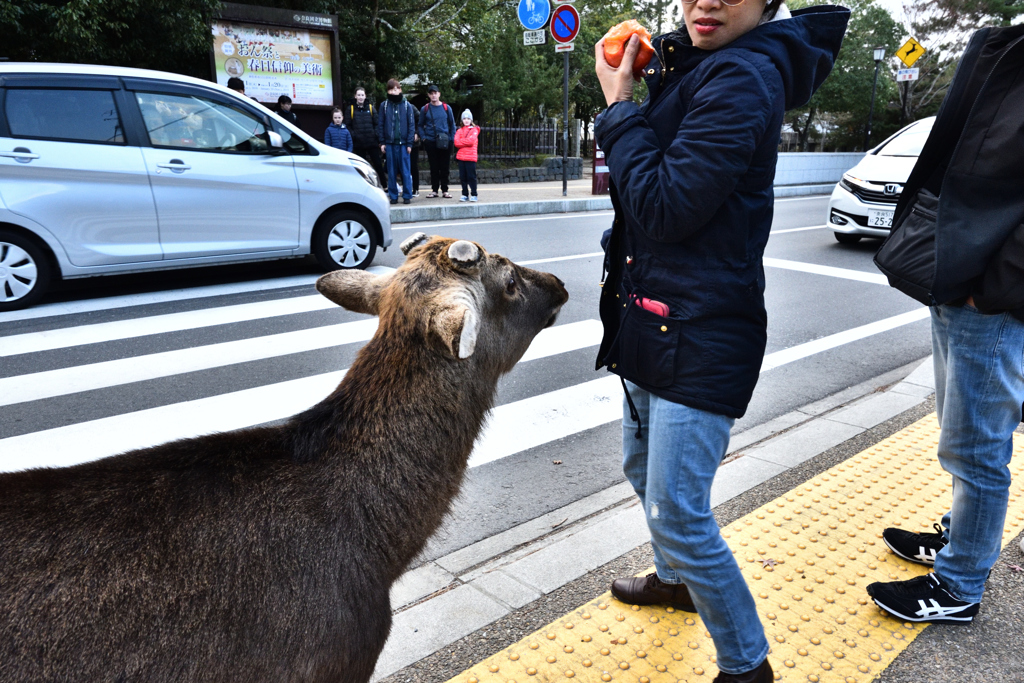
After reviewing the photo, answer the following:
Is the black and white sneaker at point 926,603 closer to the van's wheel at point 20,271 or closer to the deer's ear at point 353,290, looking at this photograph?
the deer's ear at point 353,290

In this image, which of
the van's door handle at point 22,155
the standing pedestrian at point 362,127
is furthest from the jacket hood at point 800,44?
the standing pedestrian at point 362,127

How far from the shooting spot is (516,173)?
950 inches

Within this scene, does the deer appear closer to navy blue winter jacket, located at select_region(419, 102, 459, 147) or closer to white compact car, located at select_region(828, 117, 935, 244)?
white compact car, located at select_region(828, 117, 935, 244)

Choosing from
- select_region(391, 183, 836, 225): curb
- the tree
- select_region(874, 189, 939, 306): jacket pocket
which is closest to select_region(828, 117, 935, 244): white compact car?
select_region(391, 183, 836, 225): curb

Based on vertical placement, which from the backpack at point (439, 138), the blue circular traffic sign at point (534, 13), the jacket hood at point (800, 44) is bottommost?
the jacket hood at point (800, 44)

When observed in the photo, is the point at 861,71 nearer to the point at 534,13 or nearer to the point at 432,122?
the point at 534,13

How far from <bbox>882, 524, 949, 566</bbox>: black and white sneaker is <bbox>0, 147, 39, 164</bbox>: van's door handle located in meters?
7.64

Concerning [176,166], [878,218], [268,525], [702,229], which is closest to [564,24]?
[878,218]

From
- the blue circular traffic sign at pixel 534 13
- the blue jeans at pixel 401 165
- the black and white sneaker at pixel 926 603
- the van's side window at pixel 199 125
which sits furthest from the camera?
the blue circular traffic sign at pixel 534 13

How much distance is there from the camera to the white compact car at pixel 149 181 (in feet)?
23.1

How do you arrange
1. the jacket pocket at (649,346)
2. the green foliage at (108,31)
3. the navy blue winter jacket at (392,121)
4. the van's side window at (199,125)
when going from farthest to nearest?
1. the navy blue winter jacket at (392,121)
2. the green foliage at (108,31)
3. the van's side window at (199,125)
4. the jacket pocket at (649,346)

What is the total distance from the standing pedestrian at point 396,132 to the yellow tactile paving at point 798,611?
510 inches

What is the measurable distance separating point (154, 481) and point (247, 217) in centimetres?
691

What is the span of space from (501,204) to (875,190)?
6.97 meters
